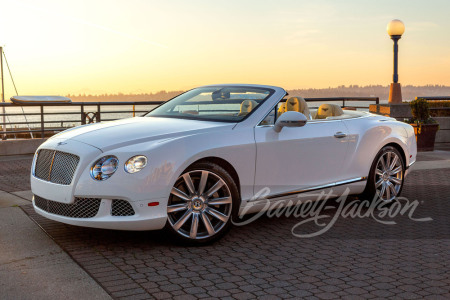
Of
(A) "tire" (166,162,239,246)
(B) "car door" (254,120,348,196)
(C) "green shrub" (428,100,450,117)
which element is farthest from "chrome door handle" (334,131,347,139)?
(C) "green shrub" (428,100,450,117)

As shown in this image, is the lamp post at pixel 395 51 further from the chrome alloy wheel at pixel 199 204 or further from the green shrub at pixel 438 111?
the chrome alloy wheel at pixel 199 204

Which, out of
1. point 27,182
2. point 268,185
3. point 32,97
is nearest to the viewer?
point 268,185

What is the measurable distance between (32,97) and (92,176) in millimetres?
11163

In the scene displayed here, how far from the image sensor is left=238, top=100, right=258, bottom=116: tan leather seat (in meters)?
6.36

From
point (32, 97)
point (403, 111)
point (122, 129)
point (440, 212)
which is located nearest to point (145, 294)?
point (122, 129)

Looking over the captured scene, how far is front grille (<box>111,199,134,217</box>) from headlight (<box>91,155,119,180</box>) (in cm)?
25

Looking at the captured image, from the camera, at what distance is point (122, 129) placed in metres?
5.96

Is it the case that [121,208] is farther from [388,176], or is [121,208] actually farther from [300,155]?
[388,176]

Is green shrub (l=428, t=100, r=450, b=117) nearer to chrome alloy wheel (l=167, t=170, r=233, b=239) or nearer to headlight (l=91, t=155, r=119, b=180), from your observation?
chrome alloy wheel (l=167, t=170, r=233, b=239)

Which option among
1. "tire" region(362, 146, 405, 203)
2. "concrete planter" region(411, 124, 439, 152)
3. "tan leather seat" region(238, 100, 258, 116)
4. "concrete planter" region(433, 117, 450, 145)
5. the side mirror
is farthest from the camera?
"concrete planter" region(433, 117, 450, 145)

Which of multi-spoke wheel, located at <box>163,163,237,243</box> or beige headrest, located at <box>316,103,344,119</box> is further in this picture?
beige headrest, located at <box>316,103,344,119</box>

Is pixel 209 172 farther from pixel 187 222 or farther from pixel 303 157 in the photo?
pixel 303 157

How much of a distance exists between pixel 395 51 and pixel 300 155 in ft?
43.4

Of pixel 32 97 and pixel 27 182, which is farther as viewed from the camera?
pixel 32 97
